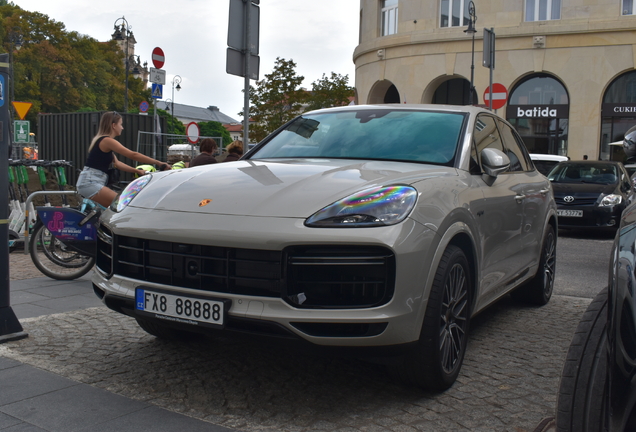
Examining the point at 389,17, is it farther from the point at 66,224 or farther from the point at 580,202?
the point at 66,224

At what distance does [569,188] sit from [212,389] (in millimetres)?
10761

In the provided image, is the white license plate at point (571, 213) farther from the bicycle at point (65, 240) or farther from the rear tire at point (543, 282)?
the bicycle at point (65, 240)

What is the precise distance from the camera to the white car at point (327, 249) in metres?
3.03

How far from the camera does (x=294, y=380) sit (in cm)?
367

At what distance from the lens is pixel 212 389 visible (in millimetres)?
3514

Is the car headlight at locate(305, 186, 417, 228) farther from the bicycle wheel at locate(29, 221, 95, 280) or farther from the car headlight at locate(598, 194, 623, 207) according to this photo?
the car headlight at locate(598, 194, 623, 207)

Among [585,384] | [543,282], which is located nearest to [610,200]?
[543,282]

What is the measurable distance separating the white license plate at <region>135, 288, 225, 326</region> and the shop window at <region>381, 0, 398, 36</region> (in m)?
30.7

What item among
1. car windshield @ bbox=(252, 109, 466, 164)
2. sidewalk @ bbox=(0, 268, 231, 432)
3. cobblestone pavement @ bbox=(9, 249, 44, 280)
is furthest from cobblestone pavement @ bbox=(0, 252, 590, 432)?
cobblestone pavement @ bbox=(9, 249, 44, 280)

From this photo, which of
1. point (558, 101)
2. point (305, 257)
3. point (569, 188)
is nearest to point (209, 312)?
point (305, 257)

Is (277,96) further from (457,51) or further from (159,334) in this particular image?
(159,334)

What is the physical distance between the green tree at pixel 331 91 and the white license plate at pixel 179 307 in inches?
1681

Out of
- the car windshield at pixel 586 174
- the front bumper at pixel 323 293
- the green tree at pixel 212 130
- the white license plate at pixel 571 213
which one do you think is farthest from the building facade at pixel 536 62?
the green tree at pixel 212 130

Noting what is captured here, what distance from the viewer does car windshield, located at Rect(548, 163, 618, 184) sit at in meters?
13.2
